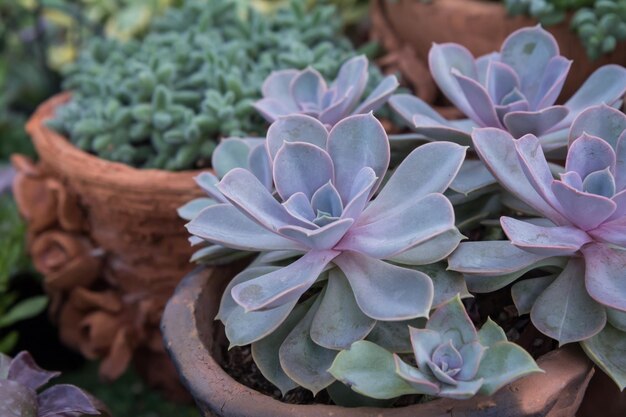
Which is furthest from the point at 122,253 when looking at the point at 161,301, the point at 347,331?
the point at 347,331

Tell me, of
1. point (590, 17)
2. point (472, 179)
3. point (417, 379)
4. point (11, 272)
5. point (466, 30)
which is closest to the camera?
point (417, 379)

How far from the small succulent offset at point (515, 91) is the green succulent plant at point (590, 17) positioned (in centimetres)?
33

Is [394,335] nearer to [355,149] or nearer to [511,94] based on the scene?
[355,149]

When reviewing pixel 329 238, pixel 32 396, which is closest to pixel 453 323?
pixel 329 238

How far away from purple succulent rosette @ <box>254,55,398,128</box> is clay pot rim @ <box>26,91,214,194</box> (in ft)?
0.89

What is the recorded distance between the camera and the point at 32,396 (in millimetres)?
826

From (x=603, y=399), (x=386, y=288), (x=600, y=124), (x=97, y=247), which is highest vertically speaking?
(x=600, y=124)

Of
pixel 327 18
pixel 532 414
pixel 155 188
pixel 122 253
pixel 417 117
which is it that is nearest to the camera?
pixel 532 414

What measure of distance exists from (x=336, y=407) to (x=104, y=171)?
2.35 feet

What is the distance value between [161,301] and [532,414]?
85 cm

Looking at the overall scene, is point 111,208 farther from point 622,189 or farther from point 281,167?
point 622,189

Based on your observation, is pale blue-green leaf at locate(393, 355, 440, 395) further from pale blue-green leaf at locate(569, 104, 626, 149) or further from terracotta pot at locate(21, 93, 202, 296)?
terracotta pot at locate(21, 93, 202, 296)

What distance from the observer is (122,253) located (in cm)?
134

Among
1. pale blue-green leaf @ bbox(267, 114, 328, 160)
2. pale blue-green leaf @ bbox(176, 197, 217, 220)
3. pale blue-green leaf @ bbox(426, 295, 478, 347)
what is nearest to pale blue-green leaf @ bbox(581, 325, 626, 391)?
pale blue-green leaf @ bbox(426, 295, 478, 347)
